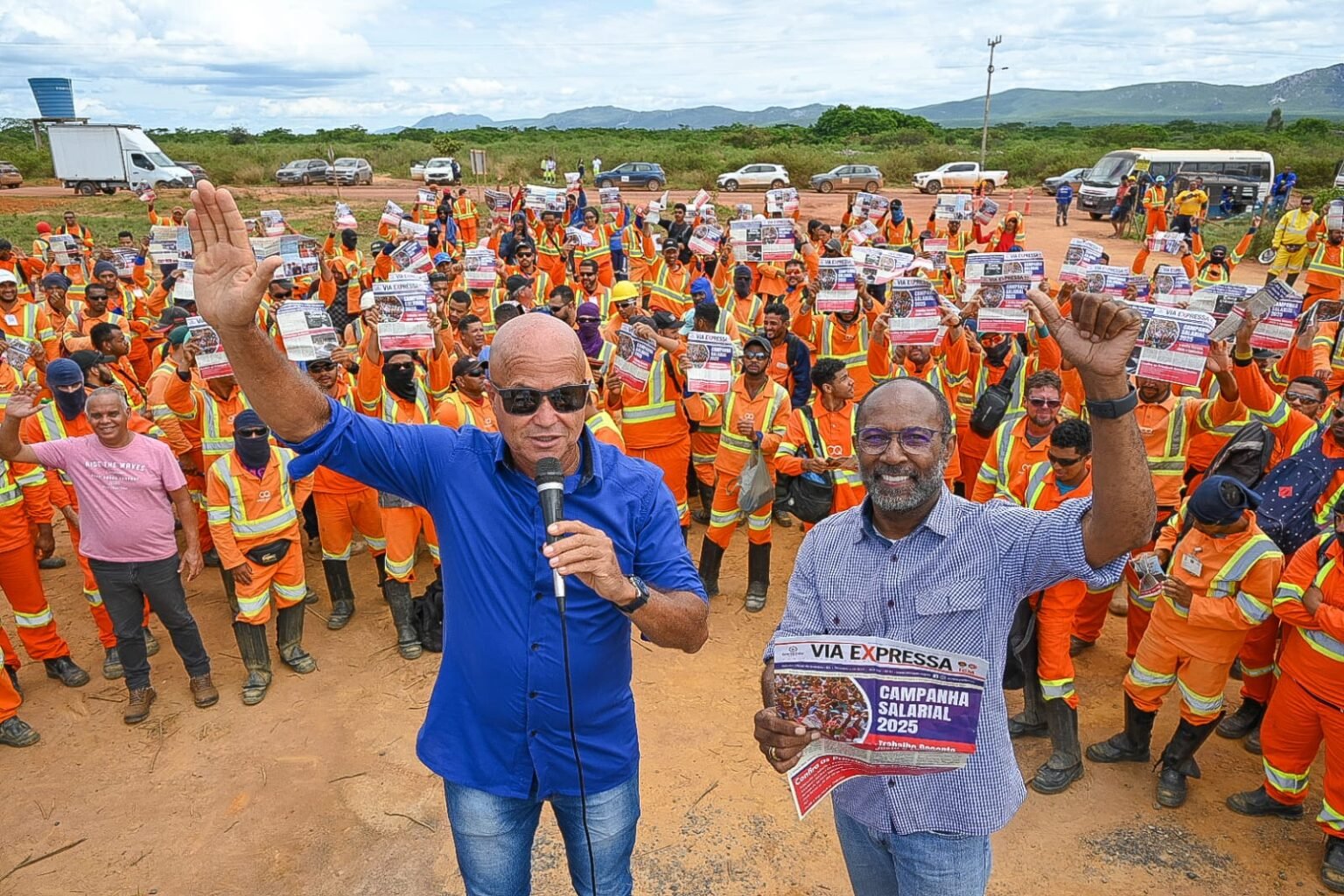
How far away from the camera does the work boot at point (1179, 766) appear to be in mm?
4598

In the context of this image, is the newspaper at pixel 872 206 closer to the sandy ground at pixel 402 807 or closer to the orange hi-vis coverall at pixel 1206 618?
the sandy ground at pixel 402 807

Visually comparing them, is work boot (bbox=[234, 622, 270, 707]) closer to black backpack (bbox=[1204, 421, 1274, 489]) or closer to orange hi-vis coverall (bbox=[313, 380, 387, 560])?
orange hi-vis coverall (bbox=[313, 380, 387, 560])

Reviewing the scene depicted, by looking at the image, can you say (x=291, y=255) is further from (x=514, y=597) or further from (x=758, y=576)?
(x=514, y=597)

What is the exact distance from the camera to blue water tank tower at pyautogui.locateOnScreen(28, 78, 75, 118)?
6269 cm

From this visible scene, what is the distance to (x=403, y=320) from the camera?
627 cm

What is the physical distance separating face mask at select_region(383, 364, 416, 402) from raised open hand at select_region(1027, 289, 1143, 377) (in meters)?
5.33

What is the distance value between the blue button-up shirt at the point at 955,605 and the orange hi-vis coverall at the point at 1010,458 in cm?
299

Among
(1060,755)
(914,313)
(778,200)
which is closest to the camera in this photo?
(1060,755)

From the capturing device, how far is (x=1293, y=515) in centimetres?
482

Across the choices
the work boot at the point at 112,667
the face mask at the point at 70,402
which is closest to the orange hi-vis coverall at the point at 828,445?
the work boot at the point at 112,667

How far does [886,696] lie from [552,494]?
1016mm

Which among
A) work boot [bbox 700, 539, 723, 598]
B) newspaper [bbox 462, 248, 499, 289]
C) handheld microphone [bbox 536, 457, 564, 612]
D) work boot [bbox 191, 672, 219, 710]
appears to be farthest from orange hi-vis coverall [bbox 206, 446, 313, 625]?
newspaper [bbox 462, 248, 499, 289]

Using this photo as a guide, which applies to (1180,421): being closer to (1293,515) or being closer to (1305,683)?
(1293,515)

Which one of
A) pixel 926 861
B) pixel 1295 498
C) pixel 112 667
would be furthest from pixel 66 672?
pixel 1295 498
